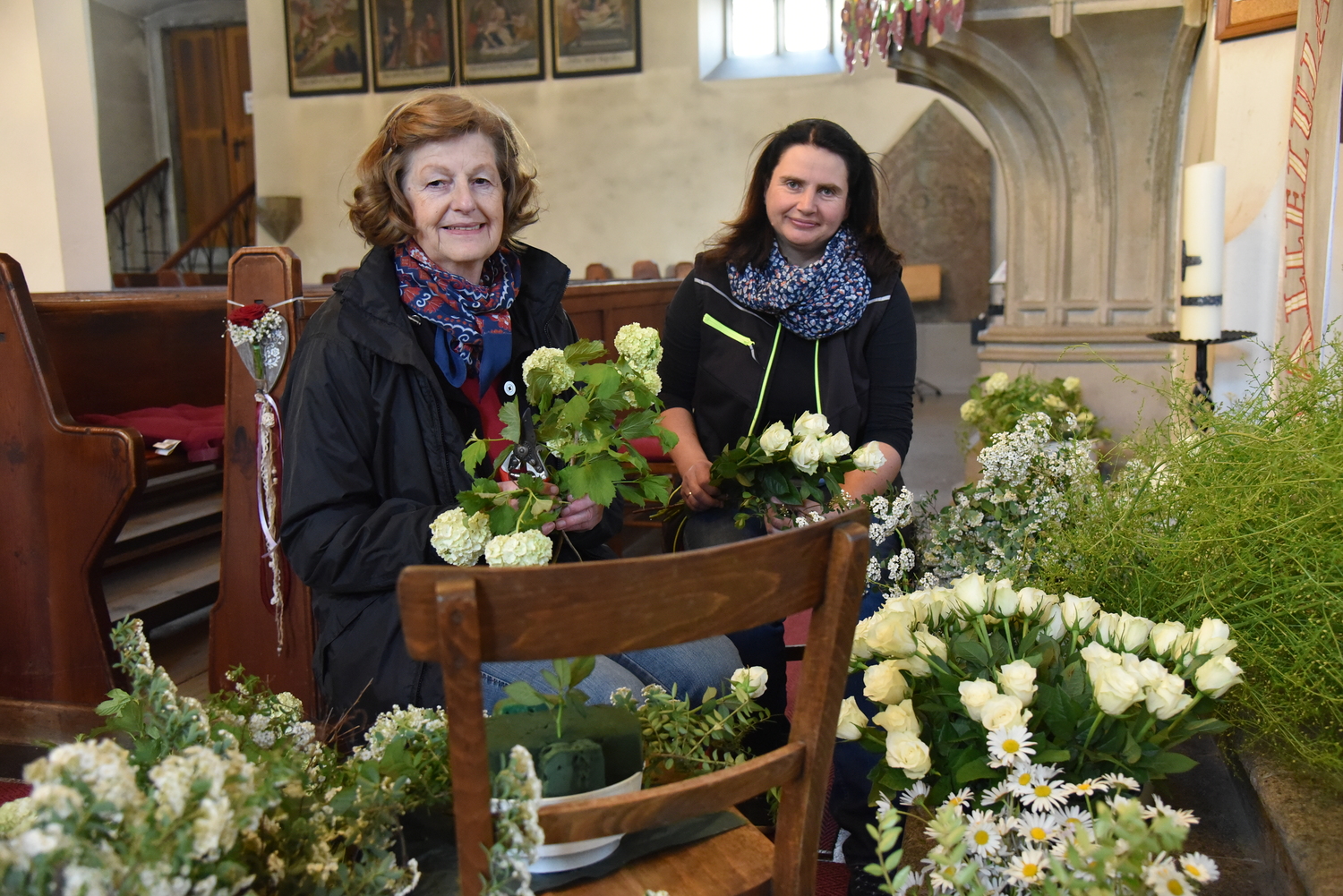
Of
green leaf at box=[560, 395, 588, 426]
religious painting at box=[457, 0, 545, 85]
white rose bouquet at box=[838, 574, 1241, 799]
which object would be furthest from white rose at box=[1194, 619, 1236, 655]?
religious painting at box=[457, 0, 545, 85]

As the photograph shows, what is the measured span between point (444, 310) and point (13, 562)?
4.82ft

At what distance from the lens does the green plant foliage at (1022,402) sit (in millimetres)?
3293

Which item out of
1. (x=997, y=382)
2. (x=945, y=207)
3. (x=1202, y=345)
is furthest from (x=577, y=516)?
(x=945, y=207)

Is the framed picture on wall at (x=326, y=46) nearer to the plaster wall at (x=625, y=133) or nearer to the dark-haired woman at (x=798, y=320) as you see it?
the plaster wall at (x=625, y=133)

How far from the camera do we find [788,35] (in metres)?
9.88

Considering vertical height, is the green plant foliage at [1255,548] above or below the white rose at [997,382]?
above

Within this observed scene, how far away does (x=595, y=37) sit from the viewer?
9.89 m

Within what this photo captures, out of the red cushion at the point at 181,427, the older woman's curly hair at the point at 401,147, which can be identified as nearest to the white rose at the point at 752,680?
the older woman's curly hair at the point at 401,147

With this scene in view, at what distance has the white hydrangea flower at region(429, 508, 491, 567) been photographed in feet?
4.29

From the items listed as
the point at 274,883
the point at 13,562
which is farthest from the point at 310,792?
the point at 13,562

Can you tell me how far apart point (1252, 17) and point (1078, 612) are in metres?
1.94

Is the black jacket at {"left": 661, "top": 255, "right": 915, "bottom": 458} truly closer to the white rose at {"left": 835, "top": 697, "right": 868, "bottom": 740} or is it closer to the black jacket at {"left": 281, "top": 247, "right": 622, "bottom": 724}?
the black jacket at {"left": 281, "top": 247, "right": 622, "bottom": 724}

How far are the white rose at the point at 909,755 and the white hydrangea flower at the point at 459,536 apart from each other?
54 centimetres

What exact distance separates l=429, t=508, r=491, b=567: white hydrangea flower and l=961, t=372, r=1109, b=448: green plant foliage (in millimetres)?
2269
